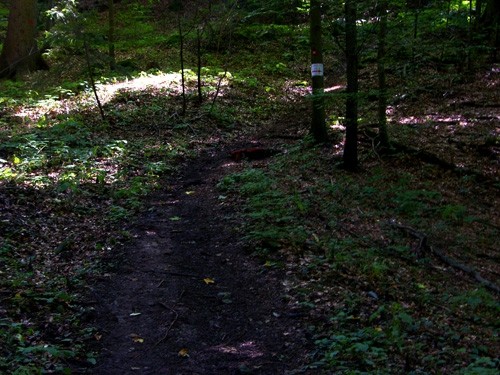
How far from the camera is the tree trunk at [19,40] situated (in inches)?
674

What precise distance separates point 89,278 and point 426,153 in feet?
26.7

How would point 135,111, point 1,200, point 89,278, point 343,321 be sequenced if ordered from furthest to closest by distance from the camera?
point 135,111
point 1,200
point 89,278
point 343,321

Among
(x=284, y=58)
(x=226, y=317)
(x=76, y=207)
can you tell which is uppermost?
(x=284, y=58)

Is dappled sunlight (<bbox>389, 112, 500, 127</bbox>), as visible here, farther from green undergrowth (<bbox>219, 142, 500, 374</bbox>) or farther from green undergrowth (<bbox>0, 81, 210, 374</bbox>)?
green undergrowth (<bbox>0, 81, 210, 374</bbox>)

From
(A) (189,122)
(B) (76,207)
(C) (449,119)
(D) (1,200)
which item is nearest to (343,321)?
(B) (76,207)

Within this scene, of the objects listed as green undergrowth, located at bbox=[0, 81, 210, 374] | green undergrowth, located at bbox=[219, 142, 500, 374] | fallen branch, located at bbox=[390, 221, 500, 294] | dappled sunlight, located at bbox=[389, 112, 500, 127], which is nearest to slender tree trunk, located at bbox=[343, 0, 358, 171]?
green undergrowth, located at bbox=[219, 142, 500, 374]

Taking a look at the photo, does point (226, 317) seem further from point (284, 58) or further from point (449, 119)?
point (284, 58)

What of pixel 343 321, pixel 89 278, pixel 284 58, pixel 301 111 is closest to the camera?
pixel 343 321

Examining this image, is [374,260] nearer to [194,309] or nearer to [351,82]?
[194,309]

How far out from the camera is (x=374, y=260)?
6.91 meters

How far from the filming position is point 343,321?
541 cm

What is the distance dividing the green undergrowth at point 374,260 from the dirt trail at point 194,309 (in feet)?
1.11

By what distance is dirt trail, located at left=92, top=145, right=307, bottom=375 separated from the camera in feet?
16.1

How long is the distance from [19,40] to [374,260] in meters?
15.9
